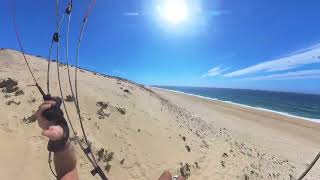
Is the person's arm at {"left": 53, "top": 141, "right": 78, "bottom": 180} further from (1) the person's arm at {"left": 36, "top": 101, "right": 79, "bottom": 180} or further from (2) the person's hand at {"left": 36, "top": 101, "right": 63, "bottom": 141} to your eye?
(2) the person's hand at {"left": 36, "top": 101, "right": 63, "bottom": 141}

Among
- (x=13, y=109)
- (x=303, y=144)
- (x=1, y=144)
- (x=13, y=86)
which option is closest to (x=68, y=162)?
(x=1, y=144)

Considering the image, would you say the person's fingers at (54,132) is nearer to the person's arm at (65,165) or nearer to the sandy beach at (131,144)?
the person's arm at (65,165)

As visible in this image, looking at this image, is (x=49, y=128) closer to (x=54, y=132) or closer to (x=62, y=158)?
(x=54, y=132)

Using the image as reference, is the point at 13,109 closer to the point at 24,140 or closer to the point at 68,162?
the point at 24,140

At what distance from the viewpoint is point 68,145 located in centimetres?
304

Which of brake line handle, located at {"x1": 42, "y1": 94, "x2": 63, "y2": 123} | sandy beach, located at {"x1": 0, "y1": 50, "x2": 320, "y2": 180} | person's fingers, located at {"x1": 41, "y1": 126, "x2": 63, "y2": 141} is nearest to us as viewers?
person's fingers, located at {"x1": 41, "y1": 126, "x2": 63, "y2": 141}

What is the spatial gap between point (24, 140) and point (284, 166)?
14.8 metres

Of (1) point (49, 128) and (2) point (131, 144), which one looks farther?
(2) point (131, 144)

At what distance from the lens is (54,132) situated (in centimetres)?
284

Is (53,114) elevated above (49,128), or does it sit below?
above

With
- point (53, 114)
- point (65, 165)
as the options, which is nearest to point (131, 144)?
point (65, 165)

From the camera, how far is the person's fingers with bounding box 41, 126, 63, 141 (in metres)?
2.81

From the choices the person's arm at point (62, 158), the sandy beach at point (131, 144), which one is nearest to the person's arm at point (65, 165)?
the person's arm at point (62, 158)

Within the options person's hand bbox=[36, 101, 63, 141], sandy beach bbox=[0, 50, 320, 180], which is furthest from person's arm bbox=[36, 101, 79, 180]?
sandy beach bbox=[0, 50, 320, 180]
